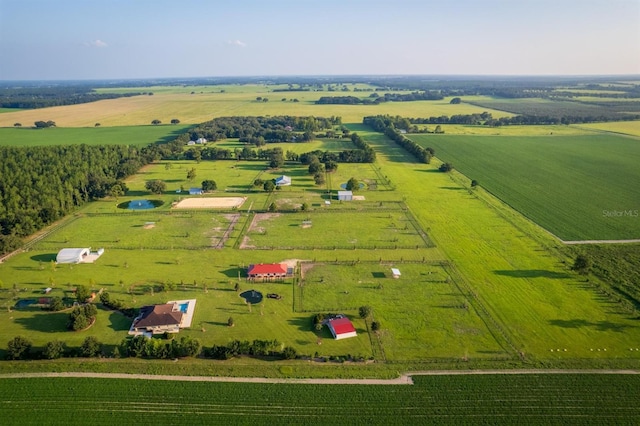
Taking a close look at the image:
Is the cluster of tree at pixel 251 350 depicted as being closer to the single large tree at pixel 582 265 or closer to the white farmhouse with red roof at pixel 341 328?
the white farmhouse with red roof at pixel 341 328

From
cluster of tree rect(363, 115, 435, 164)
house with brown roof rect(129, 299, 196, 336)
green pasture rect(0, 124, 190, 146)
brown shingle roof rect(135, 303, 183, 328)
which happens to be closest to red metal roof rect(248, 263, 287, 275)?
house with brown roof rect(129, 299, 196, 336)

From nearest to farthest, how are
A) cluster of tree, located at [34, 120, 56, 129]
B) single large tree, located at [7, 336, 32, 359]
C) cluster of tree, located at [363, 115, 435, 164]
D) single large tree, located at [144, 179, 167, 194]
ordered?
single large tree, located at [7, 336, 32, 359] → single large tree, located at [144, 179, 167, 194] → cluster of tree, located at [363, 115, 435, 164] → cluster of tree, located at [34, 120, 56, 129]

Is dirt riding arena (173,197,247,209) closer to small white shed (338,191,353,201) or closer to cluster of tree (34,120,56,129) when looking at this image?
small white shed (338,191,353,201)

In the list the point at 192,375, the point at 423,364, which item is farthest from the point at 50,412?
the point at 423,364

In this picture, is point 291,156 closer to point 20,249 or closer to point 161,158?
point 161,158

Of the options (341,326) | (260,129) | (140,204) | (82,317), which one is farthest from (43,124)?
(341,326)

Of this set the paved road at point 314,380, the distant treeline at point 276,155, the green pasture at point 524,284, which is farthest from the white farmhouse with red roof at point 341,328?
the distant treeline at point 276,155

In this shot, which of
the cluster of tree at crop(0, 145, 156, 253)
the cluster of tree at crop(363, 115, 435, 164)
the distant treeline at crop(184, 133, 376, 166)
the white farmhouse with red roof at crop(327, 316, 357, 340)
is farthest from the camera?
the cluster of tree at crop(363, 115, 435, 164)
